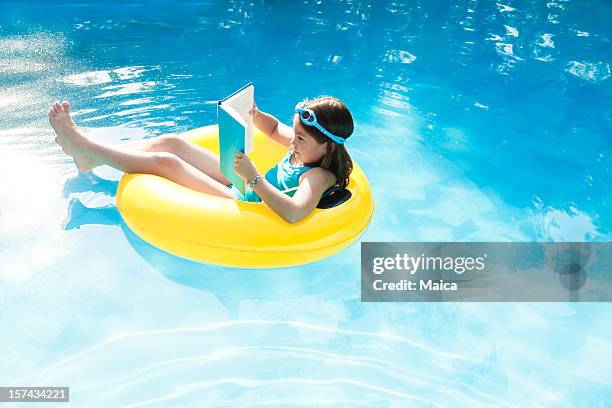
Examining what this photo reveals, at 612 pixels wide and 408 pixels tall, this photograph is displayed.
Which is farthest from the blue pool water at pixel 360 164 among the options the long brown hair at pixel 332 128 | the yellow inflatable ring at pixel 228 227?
the long brown hair at pixel 332 128

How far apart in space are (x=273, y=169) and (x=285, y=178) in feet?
0.61

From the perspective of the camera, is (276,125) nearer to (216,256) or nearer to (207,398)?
(216,256)

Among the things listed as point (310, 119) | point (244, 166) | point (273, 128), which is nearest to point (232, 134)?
point (244, 166)

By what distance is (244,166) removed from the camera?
3.08 meters

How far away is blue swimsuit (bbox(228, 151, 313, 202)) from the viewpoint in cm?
339

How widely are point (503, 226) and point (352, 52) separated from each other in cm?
278

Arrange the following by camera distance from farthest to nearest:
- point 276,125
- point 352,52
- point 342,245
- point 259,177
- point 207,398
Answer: point 352,52 < point 276,125 < point 342,245 < point 259,177 < point 207,398

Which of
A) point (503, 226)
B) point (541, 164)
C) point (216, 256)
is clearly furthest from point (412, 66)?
point (216, 256)

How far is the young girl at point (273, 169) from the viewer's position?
3176 millimetres

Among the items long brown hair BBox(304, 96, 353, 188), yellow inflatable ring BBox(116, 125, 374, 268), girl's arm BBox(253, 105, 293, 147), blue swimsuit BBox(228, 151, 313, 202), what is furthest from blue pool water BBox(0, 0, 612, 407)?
girl's arm BBox(253, 105, 293, 147)

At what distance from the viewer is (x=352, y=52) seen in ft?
20.5

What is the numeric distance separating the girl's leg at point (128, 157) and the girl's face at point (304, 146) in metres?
0.56

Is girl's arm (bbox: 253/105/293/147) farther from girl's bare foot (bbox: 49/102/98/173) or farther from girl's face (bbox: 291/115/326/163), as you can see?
girl's bare foot (bbox: 49/102/98/173)

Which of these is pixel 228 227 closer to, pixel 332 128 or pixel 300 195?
pixel 300 195
